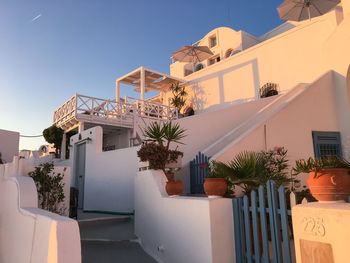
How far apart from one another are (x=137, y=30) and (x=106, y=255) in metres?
10.4

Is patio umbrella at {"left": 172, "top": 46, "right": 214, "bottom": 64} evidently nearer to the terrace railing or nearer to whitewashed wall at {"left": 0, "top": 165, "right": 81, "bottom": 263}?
the terrace railing

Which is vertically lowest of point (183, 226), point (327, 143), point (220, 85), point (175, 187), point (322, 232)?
point (183, 226)

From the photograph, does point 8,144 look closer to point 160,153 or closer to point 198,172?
point 198,172

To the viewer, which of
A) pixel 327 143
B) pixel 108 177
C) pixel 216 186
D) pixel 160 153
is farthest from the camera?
pixel 108 177

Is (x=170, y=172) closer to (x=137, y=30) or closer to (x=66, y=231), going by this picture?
(x=66, y=231)

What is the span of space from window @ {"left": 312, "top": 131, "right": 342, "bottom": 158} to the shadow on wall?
704 cm

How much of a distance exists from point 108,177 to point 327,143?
318 inches

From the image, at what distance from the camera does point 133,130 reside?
52.0ft

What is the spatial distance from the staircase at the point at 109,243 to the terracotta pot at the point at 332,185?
411cm

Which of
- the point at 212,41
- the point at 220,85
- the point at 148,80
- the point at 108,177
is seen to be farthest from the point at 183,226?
the point at 212,41

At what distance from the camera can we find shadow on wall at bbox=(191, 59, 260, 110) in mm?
17172

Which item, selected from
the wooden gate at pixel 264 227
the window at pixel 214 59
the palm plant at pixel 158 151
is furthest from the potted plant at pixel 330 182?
the window at pixel 214 59

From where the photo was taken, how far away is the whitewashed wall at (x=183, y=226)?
174 inches

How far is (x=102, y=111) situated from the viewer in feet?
50.8
